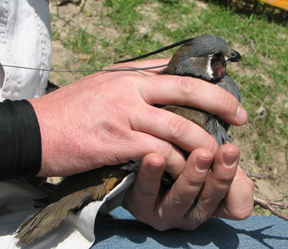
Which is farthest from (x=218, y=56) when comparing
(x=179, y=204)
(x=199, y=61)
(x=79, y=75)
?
(x=79, y=75)

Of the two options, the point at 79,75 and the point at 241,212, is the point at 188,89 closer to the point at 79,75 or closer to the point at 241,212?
the point at 241,212

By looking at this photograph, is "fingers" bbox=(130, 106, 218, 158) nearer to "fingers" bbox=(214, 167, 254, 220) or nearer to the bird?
the bird

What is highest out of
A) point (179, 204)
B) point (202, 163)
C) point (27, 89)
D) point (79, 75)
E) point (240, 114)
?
point (240, 114)

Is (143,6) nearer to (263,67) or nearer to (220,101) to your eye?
(263,67)

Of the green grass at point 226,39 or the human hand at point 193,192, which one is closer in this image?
the human hand at point 193,192

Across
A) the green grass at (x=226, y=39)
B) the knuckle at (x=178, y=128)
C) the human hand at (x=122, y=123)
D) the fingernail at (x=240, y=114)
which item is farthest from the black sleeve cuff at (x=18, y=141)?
the green grass at (x=226, y=39)

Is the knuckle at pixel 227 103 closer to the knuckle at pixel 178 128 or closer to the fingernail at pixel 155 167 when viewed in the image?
the knuckle at pixel 178 128

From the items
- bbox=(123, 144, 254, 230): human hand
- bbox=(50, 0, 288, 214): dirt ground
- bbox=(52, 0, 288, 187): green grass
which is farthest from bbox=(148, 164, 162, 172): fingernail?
bbox=(52, 0, 288, 187): green grass
